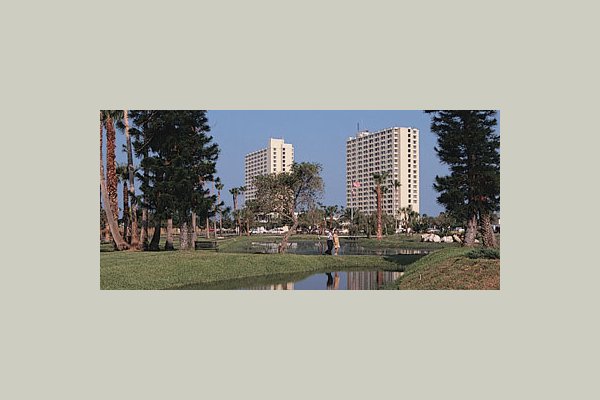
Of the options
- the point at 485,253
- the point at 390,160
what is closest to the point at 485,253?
the point at 485,253

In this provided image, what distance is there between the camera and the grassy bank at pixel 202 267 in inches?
517

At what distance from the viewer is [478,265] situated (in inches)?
508

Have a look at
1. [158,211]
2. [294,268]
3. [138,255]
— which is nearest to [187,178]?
[158,211]

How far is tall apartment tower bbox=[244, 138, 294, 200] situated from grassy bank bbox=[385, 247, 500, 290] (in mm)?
4747

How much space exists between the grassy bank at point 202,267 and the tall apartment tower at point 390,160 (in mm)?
2473

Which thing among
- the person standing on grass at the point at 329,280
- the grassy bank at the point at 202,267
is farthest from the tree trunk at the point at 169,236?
the person standing on grass at the point at 329,280

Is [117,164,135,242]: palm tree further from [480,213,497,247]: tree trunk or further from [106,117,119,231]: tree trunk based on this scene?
[480,213,497,247]: tree trunk

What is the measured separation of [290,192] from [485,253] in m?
8.03

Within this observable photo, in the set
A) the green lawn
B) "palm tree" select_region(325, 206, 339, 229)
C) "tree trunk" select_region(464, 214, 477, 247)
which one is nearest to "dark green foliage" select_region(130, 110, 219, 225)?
the green lawn

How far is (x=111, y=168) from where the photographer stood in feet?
58.5

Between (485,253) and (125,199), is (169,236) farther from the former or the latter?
(485,253)

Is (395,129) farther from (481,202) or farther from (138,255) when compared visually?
(138,255)

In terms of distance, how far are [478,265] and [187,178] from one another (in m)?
8.30

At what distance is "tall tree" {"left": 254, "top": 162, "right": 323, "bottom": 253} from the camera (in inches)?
740
